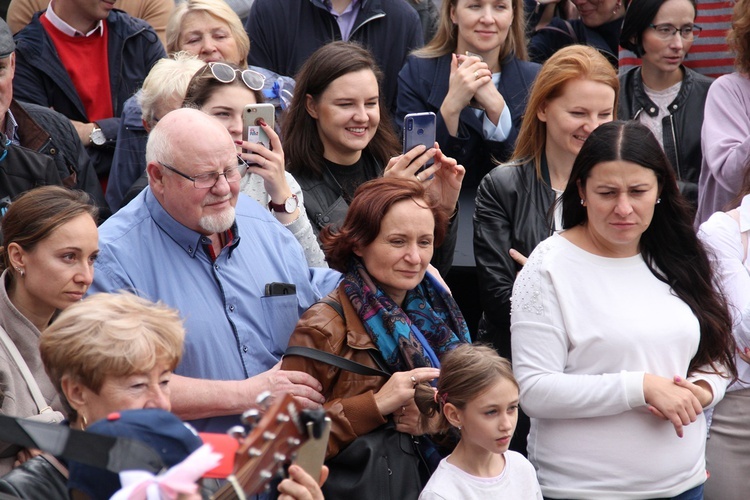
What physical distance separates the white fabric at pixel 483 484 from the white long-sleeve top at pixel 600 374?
0.18 m

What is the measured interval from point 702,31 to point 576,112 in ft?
6.37

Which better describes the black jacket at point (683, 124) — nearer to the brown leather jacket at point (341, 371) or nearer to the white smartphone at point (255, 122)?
the white smartphone at point (255, 122)

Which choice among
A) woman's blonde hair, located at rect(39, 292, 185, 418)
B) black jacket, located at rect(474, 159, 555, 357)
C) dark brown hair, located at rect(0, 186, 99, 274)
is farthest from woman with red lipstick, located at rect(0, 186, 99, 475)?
black jacket, located at rect(474, 159, 555, 357)

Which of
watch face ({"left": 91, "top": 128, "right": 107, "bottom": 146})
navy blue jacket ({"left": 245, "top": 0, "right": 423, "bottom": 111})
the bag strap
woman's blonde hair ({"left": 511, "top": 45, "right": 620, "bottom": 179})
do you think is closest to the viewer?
the bag strap

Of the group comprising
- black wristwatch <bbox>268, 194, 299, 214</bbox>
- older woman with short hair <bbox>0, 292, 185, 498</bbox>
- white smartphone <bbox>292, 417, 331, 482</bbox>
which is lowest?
white smartphone <bbox>292, 417, 331, 482</bbox>

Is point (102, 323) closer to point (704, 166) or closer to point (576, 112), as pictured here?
point (576, 112)

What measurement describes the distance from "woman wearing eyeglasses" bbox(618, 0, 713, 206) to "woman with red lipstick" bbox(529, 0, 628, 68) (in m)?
0.82

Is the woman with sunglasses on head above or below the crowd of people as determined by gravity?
above

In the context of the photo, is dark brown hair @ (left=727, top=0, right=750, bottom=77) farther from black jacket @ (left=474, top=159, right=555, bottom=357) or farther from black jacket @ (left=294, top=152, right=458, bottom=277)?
black jacket @ (left=294, top=152, right=458, bottom=277)

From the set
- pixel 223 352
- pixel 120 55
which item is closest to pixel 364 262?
pixel 223 352

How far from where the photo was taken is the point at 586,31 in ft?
22.1

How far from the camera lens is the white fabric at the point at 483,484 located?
3.44 m

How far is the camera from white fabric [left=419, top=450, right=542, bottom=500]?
135 inches

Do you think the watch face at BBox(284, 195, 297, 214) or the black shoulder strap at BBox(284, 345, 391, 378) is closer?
the black shoulder strap at BBox(284, 345, 391, 378)
